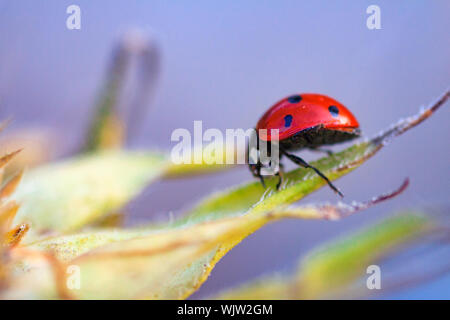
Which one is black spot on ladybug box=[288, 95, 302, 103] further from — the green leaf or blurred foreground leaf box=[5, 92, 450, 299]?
the green leaf

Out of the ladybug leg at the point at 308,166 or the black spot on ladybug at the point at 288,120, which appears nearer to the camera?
the ladybug leg at the point at 308,166

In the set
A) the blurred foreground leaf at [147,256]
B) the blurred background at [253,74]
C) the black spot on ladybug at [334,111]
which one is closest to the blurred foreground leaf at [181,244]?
the blurred foreground leaf at [147,256]

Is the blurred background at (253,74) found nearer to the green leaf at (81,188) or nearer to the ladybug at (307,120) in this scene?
the green leaf at (81,188)

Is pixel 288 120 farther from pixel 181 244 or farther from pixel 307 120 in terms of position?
pixel 181 244

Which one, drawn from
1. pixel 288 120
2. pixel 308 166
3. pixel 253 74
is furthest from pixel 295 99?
pixel 253 74

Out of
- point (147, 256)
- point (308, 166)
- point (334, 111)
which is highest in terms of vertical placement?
point (334, 111)

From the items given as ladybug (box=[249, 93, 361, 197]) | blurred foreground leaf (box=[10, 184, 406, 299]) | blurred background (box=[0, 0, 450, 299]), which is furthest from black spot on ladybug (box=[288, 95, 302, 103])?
blurred background (box=[0, 0, 450, 299])
